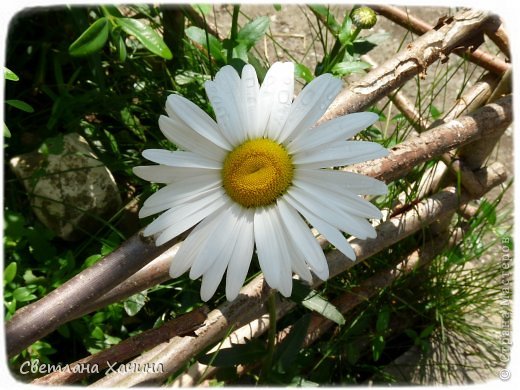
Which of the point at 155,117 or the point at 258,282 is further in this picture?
the point at 155,117

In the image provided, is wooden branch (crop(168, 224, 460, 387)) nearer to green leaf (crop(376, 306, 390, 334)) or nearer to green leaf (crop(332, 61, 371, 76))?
green leaf (crop(376, 306, 390, 334))

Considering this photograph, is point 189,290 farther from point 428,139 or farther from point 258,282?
point 428,139

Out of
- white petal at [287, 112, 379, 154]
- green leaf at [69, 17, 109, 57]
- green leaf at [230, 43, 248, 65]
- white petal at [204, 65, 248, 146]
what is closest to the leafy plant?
green leaf at [69, 17, 109, 57]

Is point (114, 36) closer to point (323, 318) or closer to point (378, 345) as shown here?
point (323, 318)

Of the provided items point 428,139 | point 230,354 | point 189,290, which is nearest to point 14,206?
point 189,290

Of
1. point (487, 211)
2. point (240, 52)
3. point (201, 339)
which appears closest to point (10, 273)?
point (201, 339)
